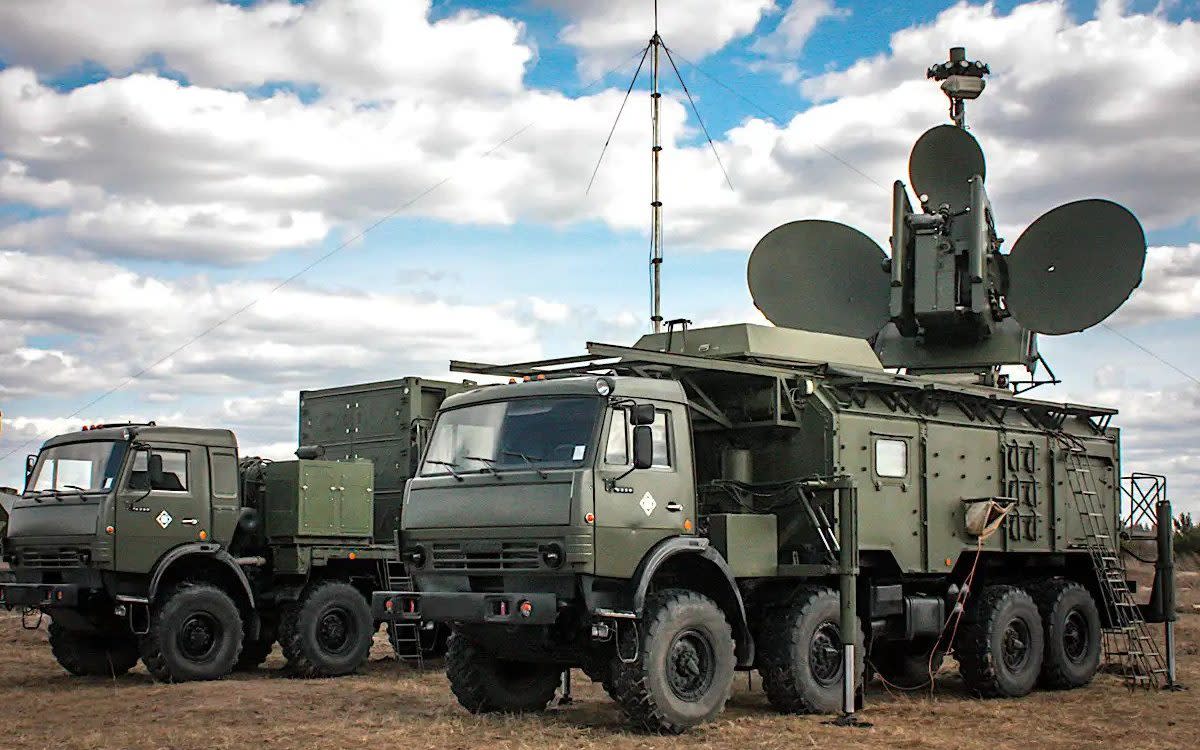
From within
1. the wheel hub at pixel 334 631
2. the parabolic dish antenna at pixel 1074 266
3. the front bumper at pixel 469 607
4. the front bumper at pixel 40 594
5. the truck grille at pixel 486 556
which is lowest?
the wheel hub at pixel 334 631

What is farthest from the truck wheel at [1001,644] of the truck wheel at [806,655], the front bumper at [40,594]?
the front bumper at [40,594]

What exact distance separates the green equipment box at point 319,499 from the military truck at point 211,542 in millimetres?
18

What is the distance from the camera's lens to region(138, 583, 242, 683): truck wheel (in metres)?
15.2

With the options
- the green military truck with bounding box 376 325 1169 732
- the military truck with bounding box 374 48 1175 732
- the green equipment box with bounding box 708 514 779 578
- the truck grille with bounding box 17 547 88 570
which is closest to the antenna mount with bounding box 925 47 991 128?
the military truck with bounding box 374 48 1175 732

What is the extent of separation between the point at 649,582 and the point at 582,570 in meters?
0.71

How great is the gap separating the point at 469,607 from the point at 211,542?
6.03m

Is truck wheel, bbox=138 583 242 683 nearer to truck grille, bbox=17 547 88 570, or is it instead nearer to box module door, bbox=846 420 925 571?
truck grille, bbox=17 547 88 570

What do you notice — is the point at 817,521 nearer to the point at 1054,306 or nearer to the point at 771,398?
the point at 771,398

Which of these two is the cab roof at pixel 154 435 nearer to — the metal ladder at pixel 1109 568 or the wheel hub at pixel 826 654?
the wheel hub at pixel 826 654

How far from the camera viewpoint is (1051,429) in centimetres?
1612

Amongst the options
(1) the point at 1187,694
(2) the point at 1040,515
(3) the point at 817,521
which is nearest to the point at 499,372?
(3) the point at 817,521

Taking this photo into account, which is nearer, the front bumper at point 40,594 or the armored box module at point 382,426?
the front bumper at point 40,594

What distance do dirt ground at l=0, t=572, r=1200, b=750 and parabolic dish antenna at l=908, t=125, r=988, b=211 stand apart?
5993 mm

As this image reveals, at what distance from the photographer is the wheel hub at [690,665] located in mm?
10945
